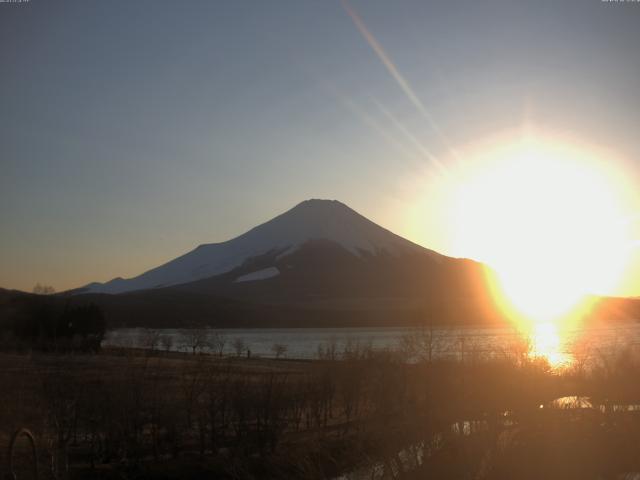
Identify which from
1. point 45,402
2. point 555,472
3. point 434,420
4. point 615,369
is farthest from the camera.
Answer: point 615,369

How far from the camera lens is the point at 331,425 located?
2392 centimetres

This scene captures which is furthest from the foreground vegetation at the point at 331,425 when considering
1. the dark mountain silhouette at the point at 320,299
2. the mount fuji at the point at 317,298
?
the mount fuji at the point at 317,298

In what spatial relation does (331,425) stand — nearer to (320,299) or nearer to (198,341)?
(198,341)

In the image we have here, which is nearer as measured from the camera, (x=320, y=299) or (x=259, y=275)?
(x=320, y=299)

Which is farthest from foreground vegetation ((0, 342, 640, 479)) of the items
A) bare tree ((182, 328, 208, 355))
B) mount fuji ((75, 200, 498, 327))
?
mount fuji ((75, 200, 498, 327))

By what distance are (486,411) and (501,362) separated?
12604 mm

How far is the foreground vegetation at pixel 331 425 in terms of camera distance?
52.3ft

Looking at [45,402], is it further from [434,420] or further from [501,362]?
[501,362]

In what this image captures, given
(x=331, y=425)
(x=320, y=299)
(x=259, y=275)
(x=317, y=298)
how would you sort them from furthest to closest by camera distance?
(x=259, y=275) < (x=317, y=298) < (x=320, y=299) < (x=331, y=425)

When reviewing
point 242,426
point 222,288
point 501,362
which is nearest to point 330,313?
point 222,288

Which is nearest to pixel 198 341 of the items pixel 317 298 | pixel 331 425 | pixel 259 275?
pixel 331 425

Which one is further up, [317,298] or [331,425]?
[317,298]

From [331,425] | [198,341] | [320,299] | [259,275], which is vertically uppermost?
[259,275]

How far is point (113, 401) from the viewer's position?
20953mm
